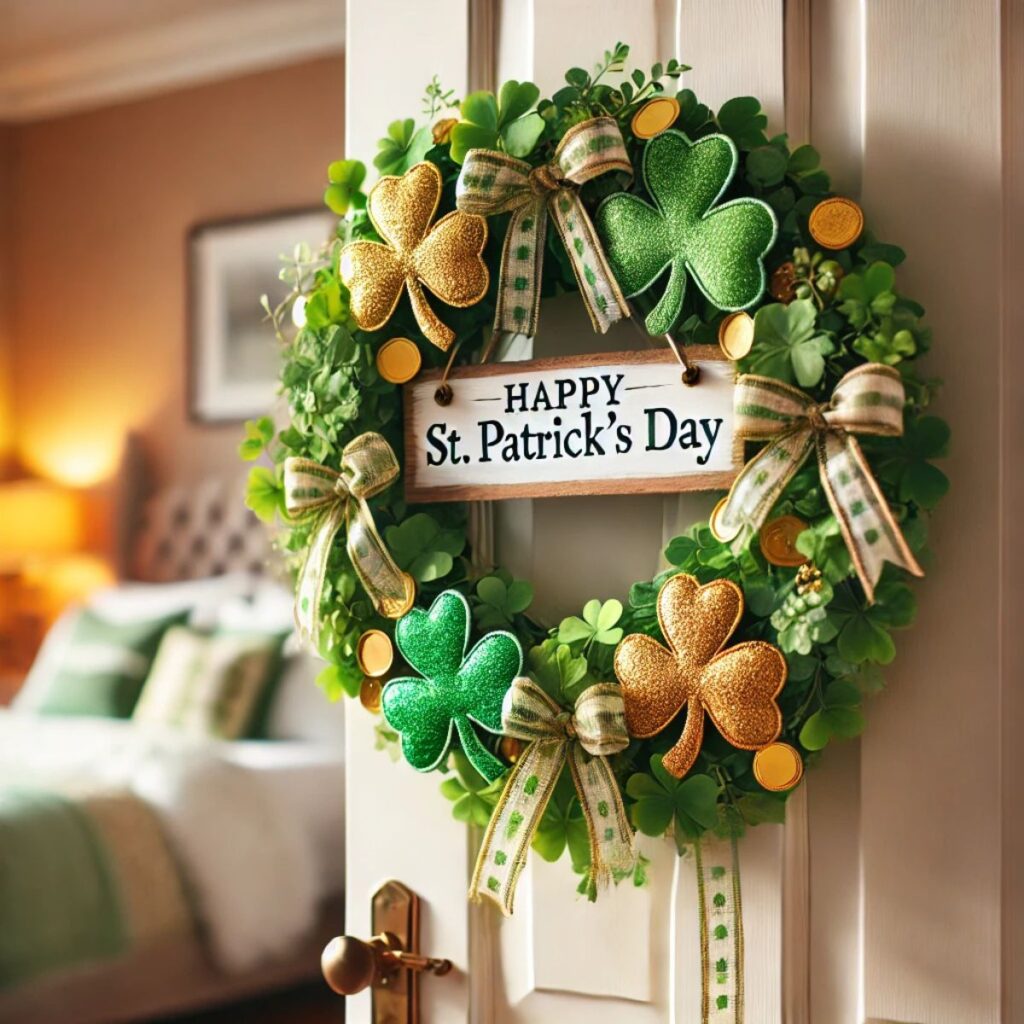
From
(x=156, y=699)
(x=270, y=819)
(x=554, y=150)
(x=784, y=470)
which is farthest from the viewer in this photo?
(x=156, y=699)

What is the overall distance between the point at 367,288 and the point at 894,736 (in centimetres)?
65

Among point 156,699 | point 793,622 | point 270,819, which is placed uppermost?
point 793,622

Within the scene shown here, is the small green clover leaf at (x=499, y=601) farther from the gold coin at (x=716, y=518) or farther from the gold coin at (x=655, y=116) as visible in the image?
the gold coin at (x=655, y=116)

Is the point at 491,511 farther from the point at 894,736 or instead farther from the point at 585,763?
the point at 894,736

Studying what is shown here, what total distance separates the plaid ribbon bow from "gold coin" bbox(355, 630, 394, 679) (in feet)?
0.08

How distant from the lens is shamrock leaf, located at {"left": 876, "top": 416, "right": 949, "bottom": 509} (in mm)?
989

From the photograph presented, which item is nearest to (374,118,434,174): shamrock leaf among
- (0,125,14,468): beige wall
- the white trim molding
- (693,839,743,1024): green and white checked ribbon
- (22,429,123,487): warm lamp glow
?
(693,839,743,1024): green and white checked ribbon

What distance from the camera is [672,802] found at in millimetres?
1055

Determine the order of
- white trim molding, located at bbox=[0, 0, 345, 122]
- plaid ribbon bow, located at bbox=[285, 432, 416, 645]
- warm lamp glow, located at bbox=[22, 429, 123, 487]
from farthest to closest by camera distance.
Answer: warm lamp glow, located at bbox=[22, 429, 123, 487], white trim molding, located at bbox=[0, 0, 345, 122], plaid ribbon bow, located at bbox=[285, 432, 416, 645]

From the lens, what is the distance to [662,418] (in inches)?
43.3

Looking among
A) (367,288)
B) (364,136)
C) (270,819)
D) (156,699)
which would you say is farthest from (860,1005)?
(156,699)

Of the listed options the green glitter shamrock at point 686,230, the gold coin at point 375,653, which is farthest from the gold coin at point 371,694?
Answer: the green glitter shamrock at point 686,230

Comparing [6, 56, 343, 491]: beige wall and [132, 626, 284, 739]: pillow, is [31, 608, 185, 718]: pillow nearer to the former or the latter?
[132, 626, 284, 739]: pillow

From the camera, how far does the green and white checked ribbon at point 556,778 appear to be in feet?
3.46
